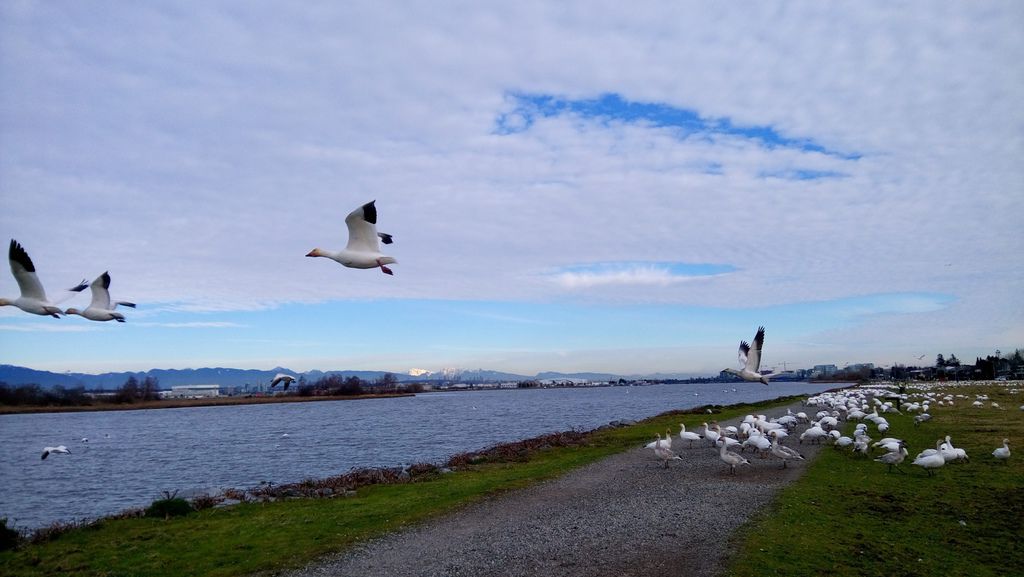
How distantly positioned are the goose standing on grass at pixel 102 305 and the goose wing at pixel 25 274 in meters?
0.50

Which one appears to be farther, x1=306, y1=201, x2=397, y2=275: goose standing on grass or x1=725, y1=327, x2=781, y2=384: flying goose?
x1=725, y1=327, x2=781, y2=384: flying goose

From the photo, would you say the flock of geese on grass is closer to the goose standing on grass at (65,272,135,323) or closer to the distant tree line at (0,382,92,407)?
the goose standing on grass at (65,272,135,323)

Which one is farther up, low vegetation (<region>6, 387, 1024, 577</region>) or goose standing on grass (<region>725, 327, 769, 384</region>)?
goose standing on grass (<region>725, 327, 769, 384</region>)

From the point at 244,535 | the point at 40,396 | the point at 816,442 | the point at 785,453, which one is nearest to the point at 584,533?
the point at 244,535

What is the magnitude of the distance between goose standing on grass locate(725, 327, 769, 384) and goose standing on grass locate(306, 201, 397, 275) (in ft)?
41.5

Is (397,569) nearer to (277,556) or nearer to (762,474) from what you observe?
(277,556)

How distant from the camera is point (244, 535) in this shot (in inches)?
480

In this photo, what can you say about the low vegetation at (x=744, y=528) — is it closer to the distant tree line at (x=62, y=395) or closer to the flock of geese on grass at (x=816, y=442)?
the flock of geese on grass at (x=816, y=442)

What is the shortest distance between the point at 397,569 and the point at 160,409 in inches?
5398

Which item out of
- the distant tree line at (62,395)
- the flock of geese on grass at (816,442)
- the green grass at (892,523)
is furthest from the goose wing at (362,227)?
the distant tree line at (62,395)

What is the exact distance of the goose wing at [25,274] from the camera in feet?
27.4

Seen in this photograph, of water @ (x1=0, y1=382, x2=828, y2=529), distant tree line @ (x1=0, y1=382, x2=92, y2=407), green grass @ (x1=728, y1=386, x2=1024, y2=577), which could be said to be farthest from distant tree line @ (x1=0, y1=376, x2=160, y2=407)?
green grass @ (x1=728, y1=386, x2=1024, y2=577)

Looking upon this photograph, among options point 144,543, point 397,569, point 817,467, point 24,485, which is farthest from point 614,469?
point 24,485

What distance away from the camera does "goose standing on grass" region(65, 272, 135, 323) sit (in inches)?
357
